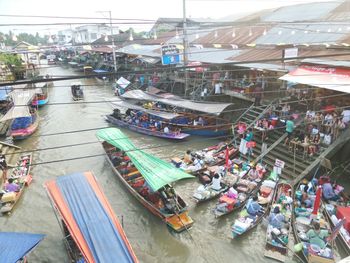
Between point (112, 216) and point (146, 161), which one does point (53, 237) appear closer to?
point (112, 216)

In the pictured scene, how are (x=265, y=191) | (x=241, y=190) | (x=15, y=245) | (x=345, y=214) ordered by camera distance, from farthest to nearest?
(x=241, y=190), (x=265, y=191), (x=345, y=214), (x=15, y=245)

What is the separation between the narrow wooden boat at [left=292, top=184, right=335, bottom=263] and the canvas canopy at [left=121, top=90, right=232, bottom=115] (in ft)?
25.1

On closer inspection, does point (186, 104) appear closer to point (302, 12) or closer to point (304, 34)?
point (304, 34)

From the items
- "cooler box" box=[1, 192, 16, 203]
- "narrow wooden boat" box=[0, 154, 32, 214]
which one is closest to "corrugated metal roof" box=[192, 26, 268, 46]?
"narrow wooden boat" box=[0, 154, 32, 214]

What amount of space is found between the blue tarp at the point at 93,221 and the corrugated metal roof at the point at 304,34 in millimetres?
16870

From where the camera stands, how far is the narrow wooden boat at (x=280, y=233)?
33.3 ft

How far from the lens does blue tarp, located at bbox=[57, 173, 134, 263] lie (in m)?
8.33

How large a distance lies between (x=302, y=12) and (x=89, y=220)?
87.1 feet

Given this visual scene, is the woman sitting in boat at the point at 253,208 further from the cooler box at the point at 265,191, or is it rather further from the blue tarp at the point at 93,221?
the blue tarp at the point at 93,221

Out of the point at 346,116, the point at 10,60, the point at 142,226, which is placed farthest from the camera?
the point at 10,60

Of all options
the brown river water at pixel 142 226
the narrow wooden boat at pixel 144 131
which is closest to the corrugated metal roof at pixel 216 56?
the narrow wooden boat at pixel 144 131

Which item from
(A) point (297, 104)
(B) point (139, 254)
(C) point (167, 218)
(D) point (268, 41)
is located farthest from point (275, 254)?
(D) point (268, 41)

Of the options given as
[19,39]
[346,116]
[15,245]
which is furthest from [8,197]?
[19,39]

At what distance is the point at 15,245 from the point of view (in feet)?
27.8
